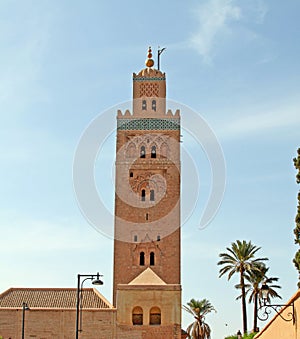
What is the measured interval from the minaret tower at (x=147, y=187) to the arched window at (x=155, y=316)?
2.51 m

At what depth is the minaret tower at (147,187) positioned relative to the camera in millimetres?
39156

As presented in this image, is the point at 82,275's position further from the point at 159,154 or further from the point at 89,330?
the point at 159,154

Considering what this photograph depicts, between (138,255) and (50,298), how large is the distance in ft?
19.9

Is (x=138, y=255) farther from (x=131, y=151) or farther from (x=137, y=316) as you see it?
(x=131, y=151)

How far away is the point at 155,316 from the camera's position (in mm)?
34844

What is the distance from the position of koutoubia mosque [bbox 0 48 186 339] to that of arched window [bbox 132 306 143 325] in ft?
0.17

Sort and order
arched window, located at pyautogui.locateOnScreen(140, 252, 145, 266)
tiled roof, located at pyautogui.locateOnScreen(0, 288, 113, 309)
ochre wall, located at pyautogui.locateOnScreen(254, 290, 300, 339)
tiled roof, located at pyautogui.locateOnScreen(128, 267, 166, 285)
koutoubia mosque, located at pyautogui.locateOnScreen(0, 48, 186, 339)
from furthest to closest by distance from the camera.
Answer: arched window, located at pyautogui.locateOnScreen(140, 252, 145, 266)
tiled roof, located at pyautogui.locateOnScreen(128, 267, 166, 285)
tiled roof, located at pyautogui.locateOnScreen(0, 288, 113, 309)
koutoubia mosque, located at pyautogui.locateOnScreen(0, 48, 186, 339)
ochre wall, located at pyautogui.locateOnScreen(254, 290, 300, 339)

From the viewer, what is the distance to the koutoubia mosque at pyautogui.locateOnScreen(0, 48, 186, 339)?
3416 cm

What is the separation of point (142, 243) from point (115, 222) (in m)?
2.10

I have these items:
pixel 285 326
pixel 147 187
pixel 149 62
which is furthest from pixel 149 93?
pixel 285 326

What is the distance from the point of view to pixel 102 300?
36031 mm

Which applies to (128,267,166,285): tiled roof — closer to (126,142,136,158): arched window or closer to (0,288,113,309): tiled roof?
(0,288,113,309): tiled roof

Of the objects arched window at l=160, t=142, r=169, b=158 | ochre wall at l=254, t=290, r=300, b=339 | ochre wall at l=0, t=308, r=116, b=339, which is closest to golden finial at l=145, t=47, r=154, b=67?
arched window at l=160, t=142, r=169, b=158

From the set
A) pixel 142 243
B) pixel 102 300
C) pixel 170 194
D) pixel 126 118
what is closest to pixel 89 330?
pixel 102 300
